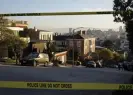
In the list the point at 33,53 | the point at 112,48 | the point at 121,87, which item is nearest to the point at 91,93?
the point at 112,48

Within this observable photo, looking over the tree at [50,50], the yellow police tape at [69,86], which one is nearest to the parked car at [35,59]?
the tree at [50,50]

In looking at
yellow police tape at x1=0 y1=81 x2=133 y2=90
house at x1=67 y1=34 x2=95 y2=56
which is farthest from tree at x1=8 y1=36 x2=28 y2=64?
yellow police tape at x1=0 y1=81 x2=133 y2=90

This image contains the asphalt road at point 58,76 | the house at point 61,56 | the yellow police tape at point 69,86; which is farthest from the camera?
the asphalt road at point 58,76

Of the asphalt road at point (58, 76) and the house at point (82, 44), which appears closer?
the house at point (82, 44)

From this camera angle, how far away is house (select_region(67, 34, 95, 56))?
8.39m

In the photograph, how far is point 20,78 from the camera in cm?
1026

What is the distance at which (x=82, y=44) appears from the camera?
881cm

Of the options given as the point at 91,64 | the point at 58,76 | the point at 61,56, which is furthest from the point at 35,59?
the point at 91,64

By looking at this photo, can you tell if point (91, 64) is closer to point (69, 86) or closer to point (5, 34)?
point (5, 34)

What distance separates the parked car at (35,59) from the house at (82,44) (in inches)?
28.4

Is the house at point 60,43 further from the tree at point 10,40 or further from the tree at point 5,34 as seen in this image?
the tree at point 5,34

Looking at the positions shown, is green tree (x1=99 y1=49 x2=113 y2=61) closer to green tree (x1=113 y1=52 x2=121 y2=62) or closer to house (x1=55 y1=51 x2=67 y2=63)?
green tree (x1=113 y1=52 x2=121 y2=62)

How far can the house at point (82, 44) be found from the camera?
8388mm

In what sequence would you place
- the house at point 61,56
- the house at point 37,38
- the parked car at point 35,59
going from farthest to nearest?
the house at point 61,56 < the house at point 37,38 < the parked car at point 35,59
